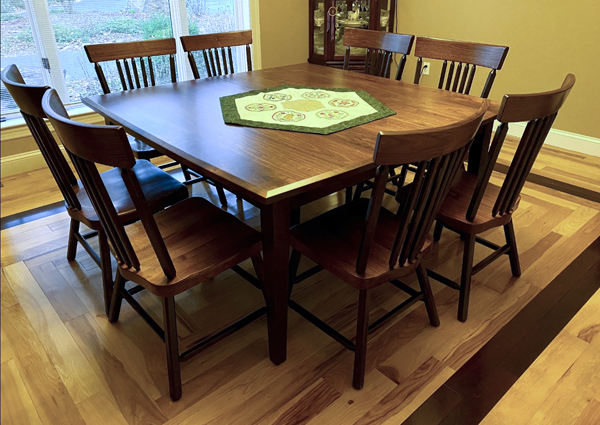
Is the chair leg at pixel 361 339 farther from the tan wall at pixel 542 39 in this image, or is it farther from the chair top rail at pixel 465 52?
the tan wall at pixel 542 39

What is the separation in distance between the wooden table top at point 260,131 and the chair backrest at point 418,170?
0.18 m

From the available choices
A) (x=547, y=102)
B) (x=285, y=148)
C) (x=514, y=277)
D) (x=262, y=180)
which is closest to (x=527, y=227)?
(x=514, y=277)

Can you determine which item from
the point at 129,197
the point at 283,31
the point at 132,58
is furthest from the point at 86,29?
the point at 129,197

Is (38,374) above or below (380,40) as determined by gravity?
below

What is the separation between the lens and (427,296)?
1663mm

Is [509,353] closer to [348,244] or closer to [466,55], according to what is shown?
[348,244]

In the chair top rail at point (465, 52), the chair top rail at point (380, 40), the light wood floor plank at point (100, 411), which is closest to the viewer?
the light wood floor plank at point (100, 411)

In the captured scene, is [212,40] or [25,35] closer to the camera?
[212,40]

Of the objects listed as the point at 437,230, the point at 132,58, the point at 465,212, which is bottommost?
the point at 437,230

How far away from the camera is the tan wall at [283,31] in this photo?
12.7 feet

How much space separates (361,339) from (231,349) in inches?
19.9

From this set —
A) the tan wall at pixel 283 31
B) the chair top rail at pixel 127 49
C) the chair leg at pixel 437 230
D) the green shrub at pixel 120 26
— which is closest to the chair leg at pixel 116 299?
the chair top rail at pixel 127 49

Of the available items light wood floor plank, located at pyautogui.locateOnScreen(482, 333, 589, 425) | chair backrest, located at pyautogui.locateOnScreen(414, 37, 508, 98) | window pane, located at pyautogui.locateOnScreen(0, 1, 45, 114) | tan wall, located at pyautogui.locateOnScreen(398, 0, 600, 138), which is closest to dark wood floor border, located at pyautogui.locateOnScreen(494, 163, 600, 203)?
tan wall, located at pyautogui.locateOnScreen(398, 0, 600, 138)

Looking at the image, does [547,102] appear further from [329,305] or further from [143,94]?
[143,94]
